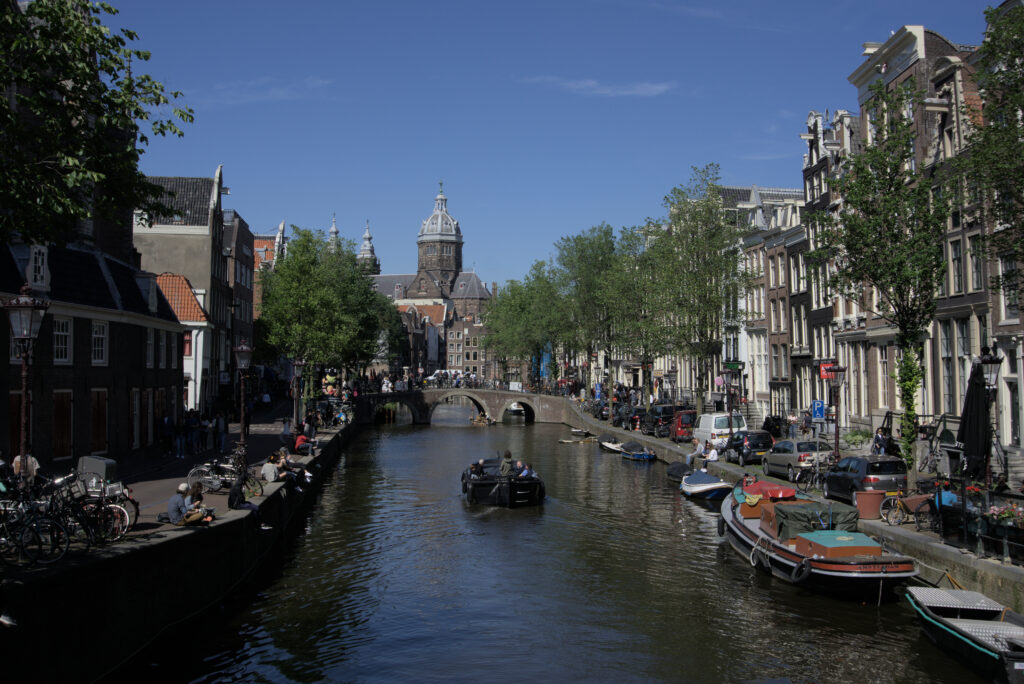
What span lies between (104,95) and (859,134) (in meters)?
37.7

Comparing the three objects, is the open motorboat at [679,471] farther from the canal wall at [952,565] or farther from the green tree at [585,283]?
the green tree at [585,283]

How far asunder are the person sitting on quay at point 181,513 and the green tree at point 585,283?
64.4 m

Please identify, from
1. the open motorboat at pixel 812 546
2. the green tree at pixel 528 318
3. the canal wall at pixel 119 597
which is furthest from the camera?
the green tree at pixel 528 318

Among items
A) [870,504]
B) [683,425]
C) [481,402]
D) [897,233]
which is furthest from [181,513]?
[481,402]

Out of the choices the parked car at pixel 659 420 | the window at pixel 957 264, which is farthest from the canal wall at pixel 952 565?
the parked car at pixel 659 420

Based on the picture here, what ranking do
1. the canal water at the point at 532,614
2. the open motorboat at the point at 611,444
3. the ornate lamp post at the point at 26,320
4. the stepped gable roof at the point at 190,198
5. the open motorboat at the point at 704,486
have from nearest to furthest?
the ornate lamp post at the point at 26,320
the canal water at the point at 532,614
the open motorboat at the point at 704,486
the open motorboat at the point at 611,444
the stepped gable roof at the point at 190,198

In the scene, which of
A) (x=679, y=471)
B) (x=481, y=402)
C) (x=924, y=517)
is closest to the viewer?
(x=924, y=517)

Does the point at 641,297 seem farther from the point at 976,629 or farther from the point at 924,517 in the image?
the point at 976,629

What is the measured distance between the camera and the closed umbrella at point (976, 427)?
67.8 ft

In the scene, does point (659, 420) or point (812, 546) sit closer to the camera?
point (812, 546)

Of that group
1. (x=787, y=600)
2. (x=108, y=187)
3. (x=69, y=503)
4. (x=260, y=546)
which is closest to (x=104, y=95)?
(x=108, y=187)

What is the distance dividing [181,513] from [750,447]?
27.1 m

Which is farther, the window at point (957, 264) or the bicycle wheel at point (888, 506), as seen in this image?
the window at point (957, 264)

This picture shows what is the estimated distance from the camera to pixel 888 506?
2377cm
